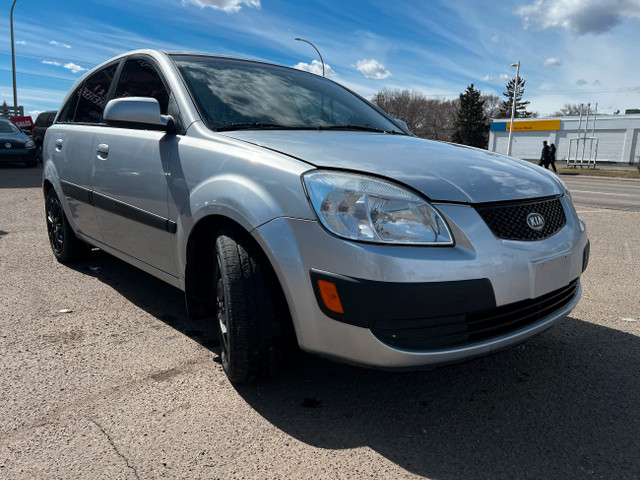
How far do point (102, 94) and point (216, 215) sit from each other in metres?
1.95

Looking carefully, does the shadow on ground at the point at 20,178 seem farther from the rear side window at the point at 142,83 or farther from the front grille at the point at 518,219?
the front grille at the point at 518,219

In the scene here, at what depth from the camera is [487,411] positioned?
2174 mm

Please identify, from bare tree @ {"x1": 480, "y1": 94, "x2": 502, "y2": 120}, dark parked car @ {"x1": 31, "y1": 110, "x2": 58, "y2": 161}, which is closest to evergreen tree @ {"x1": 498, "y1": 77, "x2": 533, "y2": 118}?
bare tree @ {"x1": 480, "y1": 94, "x2": 502, "y2": 120}

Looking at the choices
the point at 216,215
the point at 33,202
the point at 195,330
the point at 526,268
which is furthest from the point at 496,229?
the point at 33,202

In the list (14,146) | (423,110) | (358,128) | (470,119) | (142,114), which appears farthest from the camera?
(423,110)

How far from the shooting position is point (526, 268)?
1.94 m

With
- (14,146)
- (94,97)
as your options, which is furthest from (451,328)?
(14,146)

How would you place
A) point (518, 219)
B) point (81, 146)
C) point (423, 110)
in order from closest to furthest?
1. point (518, 219)
2. point (81, 146)
3. point (423, 110)

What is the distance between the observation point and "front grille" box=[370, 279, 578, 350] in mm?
1810

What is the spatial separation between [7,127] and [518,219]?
700 inches

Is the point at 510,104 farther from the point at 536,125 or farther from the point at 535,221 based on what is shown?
the point at 535,221

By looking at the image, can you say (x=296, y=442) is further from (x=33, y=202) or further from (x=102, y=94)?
(x=33, y=202)

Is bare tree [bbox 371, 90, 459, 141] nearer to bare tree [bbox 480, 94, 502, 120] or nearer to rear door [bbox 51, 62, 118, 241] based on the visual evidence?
bare tree [bbox 480, 94, 502, 120]

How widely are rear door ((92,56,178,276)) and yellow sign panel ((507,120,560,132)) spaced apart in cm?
5073
